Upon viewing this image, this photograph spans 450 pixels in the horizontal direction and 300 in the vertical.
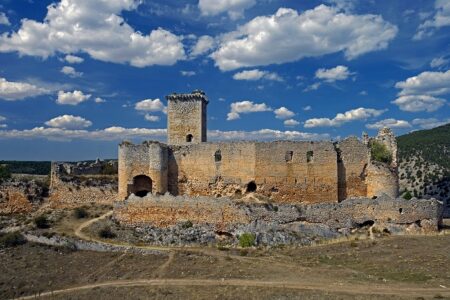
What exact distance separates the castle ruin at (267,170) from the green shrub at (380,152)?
43cm

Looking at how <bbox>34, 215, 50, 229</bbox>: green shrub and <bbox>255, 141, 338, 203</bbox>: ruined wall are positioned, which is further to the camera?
<bbox>255, 141, 338, 203</bbox>: ruined wall

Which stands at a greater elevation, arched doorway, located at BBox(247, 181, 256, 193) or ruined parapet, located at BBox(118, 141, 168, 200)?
ruined parapet, located at BBox(118, 141, 168, 200)

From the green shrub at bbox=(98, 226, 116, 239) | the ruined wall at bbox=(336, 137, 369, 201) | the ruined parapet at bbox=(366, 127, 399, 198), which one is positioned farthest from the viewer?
Result: the ruined wall at bbox=(336, 137, 369, 201)

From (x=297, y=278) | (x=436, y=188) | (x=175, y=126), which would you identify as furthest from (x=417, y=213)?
(x=436, y=188)

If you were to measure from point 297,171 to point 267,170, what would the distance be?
180 cm

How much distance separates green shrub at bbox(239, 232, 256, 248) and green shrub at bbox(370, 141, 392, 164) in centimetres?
1054

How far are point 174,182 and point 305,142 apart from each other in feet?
28.3

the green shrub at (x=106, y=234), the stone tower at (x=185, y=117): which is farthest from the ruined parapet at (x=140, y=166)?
the stone tower at (x=185, y=117)

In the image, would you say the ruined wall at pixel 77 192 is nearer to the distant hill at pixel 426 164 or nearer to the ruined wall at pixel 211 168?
the ruined wall at pixel 211 168

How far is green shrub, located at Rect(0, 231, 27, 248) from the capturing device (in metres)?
24.1

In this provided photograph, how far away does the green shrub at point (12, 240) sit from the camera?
2412cm

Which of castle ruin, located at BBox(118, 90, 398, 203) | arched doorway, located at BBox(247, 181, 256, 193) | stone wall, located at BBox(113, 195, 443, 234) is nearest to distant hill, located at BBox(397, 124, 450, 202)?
castle ruin, located at BBox(118, 90, 398, 203)

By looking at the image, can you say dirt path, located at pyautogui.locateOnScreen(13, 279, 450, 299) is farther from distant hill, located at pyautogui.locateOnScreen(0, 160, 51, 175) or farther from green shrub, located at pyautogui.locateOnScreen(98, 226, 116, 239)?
distant hill, located at pyautogui.locateOnScreen(0, 160, 51, 175)

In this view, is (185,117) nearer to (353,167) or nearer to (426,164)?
(353,167)
